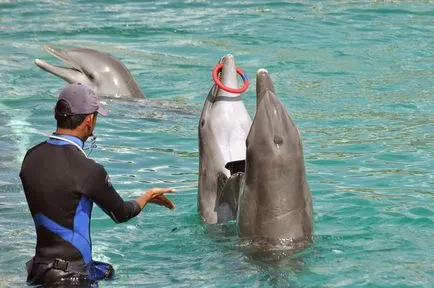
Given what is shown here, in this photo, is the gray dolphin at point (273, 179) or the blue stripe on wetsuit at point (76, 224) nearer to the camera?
the blue stripe on wetsuit at point (76, 224)

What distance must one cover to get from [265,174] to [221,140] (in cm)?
96

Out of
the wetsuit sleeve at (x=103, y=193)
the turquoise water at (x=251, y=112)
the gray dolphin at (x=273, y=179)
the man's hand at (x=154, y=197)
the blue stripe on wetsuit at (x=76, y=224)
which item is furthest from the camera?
the turquoise water at (x=251, y=112)

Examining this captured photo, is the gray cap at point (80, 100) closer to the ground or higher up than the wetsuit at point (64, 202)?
higher up

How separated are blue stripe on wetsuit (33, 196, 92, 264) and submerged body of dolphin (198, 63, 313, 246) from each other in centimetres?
135

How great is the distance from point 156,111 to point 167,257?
4.86 m

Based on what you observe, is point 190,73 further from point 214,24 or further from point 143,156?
point 143,156

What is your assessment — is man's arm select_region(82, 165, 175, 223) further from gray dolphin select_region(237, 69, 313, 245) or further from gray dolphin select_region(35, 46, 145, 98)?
gray dolphin select_region(35, 46, 145, 98)

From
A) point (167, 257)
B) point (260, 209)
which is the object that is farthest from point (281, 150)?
point (167, 257)

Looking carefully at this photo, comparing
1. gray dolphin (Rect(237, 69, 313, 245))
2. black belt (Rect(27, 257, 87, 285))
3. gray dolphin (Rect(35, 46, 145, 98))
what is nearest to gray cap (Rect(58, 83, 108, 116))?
black belt (Rect(27, 257, 87, 285))

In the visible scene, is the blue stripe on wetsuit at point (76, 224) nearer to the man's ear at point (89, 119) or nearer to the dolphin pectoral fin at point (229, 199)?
the man's ear at point (89, 119)

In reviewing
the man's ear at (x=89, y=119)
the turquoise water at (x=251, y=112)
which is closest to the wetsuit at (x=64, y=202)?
the man's ear at (x=89, y=119)

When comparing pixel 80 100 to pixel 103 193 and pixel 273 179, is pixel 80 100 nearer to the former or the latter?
pixel 103 193

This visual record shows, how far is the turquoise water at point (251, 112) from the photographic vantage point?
304 inches

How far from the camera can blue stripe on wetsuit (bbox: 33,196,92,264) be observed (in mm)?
6508
